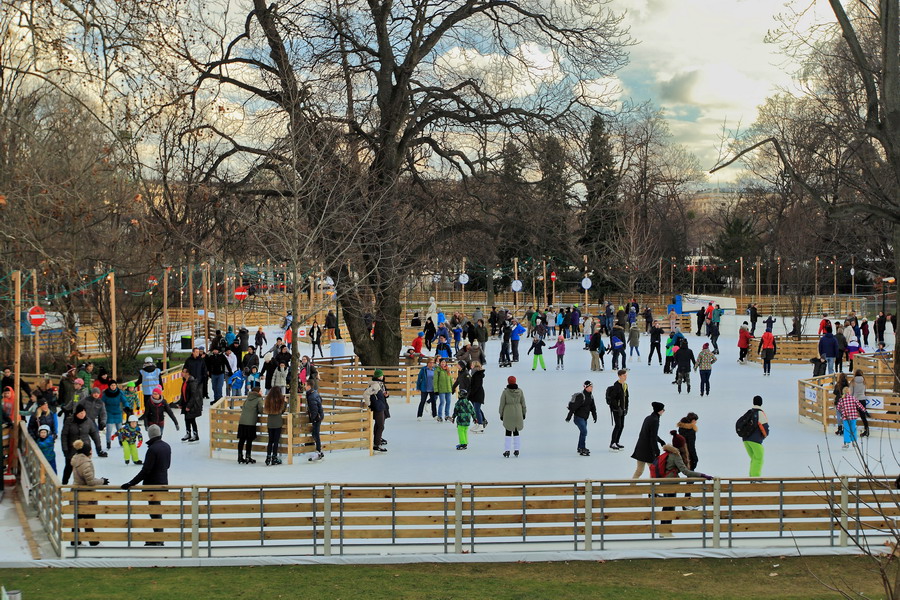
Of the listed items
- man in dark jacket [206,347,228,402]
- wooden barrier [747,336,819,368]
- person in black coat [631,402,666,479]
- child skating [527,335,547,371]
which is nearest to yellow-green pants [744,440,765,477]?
person in black coat [631,402,666,479]

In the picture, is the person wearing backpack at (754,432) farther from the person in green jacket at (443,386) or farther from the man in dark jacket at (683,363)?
the man in dark jacket at (683,363)

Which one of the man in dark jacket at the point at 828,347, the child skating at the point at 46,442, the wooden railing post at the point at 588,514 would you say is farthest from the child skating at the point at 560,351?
the wooden railing post at the point at 588,514

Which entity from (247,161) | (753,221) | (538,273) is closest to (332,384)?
(247,161)

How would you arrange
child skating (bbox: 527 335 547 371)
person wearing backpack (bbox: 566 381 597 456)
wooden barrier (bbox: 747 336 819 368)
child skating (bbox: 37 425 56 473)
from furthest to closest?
wooden barrier (bbox: 747 336 819 368), child skating (bbox: 527 335 547 371), person wearing backpack (bbox: 566 381 597 456), child skating (bbox: 37 425 56 473)

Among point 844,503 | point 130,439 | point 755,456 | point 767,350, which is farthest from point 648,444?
point 767,350

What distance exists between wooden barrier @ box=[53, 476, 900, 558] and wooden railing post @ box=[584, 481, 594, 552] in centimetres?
1

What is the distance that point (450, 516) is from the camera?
36.6 feet

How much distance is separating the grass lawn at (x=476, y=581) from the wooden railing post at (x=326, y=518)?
281mm

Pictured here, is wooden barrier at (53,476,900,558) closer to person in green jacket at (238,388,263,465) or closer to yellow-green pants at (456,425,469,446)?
person in green jacket at (238,388,263,465)

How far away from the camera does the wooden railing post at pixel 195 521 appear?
10.8 metres

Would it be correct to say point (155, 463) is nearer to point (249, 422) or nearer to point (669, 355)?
point (249, 422)

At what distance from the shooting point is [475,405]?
19.0m

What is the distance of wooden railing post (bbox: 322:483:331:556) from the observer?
35.8 ft

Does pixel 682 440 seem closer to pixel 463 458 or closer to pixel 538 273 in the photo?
pixel 463 458
